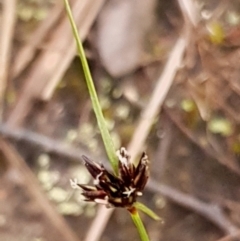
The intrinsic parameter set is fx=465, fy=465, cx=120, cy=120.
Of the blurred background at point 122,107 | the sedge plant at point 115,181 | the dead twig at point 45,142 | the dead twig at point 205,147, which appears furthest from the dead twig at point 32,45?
the sedge plant at point 115,181

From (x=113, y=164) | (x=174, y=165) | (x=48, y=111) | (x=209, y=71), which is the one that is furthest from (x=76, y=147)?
(x=113, y=164)

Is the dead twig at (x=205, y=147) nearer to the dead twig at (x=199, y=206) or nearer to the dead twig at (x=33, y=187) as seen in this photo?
the dead twig at (x=199, y=206)

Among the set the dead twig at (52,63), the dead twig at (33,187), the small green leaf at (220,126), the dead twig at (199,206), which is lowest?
the dead twig at (199,206)

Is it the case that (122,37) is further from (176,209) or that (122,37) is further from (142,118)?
(176,209)

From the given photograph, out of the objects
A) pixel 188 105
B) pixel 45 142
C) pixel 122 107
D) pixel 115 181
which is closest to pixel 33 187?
pixel 45 142

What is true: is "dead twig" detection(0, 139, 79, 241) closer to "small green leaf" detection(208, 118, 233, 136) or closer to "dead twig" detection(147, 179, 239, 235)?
"dead twig" detection(147, 179, 239, 235)

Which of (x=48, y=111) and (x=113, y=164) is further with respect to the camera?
(x=48, y=111)
